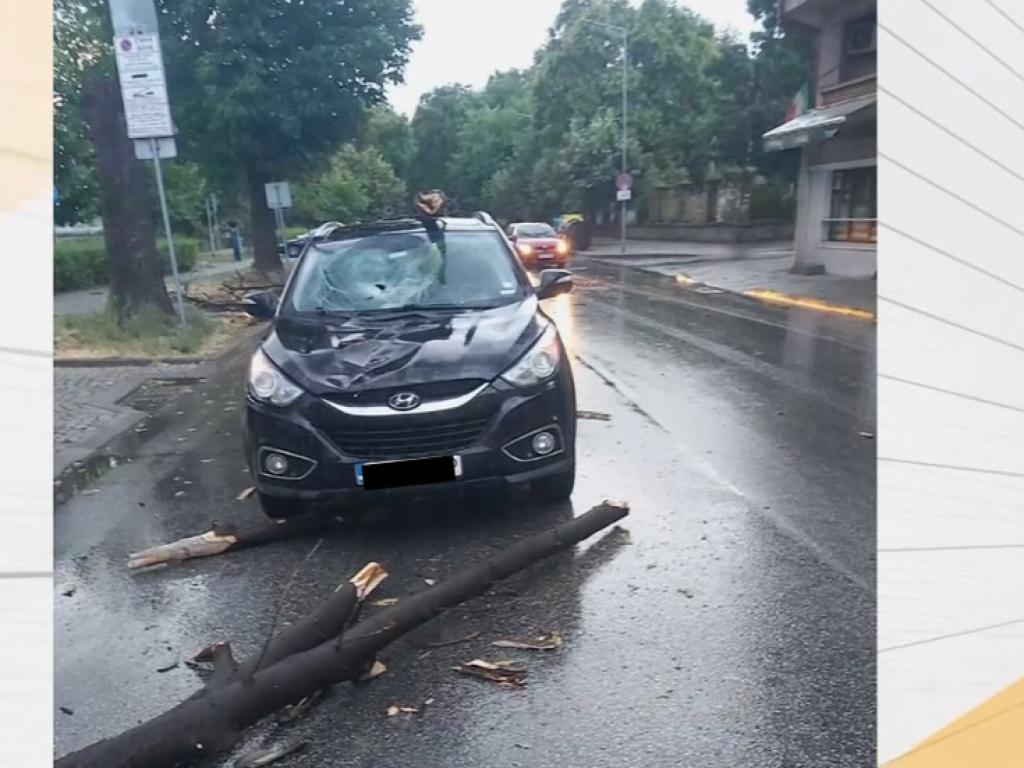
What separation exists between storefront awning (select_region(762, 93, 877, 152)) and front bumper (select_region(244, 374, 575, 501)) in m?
1.24

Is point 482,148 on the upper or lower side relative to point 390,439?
upper

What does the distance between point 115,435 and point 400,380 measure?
110 centimetres

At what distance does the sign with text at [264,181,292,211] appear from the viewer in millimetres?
2449

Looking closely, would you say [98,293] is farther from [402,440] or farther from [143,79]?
[402,440]

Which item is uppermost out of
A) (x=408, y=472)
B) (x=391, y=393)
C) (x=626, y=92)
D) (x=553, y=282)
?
(x=626, y=92)

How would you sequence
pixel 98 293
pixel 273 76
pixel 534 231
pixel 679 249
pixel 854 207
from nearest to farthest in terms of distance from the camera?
pixel 98 293 → pixel 273 76 → pixel 854 207 → pixel 679 249 → pixel 534 231

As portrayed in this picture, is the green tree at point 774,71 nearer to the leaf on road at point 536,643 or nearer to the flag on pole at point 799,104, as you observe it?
the flag on pole at point 799,104

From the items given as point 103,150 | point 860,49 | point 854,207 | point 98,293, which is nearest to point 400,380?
point 98,293

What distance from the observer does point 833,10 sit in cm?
241

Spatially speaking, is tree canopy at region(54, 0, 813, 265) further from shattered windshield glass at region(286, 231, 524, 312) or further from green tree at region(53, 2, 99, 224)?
shattered windshield glass at region(286, 231, 524, 312)

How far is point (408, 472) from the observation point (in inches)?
114

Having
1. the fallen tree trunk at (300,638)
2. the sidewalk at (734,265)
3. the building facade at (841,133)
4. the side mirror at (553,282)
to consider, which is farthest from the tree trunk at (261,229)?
the building facade at (841,133)

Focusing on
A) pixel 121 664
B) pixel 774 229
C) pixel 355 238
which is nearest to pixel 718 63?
pixel 774 229
